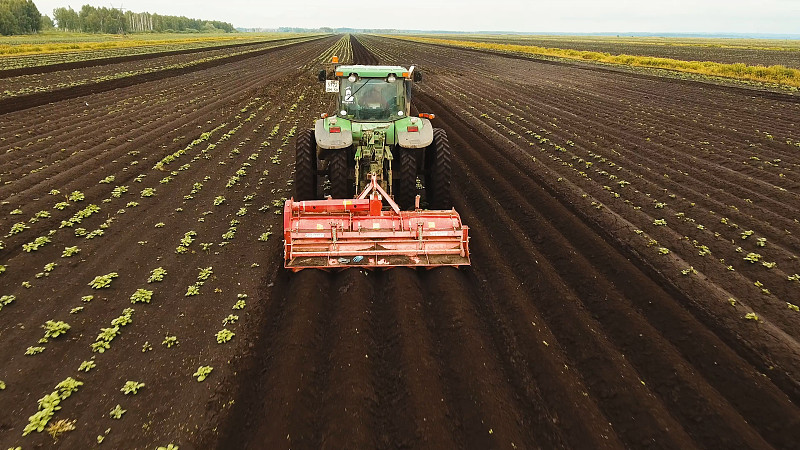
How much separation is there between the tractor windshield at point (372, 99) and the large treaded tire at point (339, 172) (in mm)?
977

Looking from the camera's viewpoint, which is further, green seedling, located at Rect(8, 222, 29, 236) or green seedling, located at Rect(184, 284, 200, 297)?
green seedling, located at Rect(8, 222, 29, 236)

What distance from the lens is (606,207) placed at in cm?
876

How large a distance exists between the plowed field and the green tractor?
107 centimetres

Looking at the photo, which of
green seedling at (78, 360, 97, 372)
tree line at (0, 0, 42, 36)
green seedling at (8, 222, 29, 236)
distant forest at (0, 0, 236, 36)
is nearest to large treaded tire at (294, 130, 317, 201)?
green seedling at (78, 360, 97, 372)

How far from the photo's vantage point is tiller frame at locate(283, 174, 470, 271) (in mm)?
6051

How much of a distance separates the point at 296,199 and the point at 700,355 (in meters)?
6.35

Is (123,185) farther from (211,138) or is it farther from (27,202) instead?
(211,138)

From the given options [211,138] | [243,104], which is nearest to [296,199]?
[211,138]

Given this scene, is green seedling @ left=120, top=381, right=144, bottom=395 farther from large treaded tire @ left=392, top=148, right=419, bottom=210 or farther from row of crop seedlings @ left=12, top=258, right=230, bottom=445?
large treaded tire @ left=392, top=148, right=419, bottom=210

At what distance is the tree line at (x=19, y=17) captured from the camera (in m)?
82.4

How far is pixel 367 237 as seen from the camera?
620 cm

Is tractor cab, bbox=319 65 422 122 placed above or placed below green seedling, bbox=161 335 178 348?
above

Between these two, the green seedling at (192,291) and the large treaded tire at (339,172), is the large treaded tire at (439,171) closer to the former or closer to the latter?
the large treaded tire at (339,172)

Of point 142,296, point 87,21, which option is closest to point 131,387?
point 142,296
